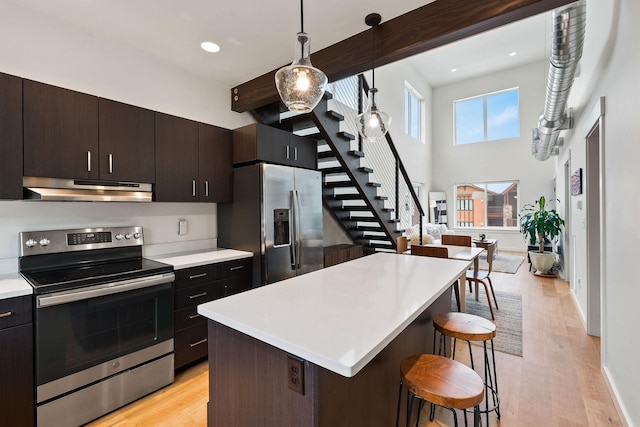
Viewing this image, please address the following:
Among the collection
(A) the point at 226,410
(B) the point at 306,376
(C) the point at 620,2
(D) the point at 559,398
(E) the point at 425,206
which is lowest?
(D) the point at 559,398

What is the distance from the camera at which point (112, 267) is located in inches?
93.1

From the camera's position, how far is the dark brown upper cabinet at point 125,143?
7.70 feet

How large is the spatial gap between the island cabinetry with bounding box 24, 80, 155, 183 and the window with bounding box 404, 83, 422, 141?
739 centimetres

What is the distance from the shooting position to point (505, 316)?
365 centimetres

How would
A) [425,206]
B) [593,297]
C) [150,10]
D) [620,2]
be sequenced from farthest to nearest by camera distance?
1. [425,206]
2. [593,297]
3. [150,10]
4. [620,2]

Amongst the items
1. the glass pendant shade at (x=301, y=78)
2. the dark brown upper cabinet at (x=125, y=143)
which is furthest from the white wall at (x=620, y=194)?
the dark brown upper cabinet at (x=125, y=143)

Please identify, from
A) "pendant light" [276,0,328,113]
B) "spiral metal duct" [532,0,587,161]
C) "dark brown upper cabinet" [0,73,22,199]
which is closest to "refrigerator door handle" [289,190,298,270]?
"pendant light" [276,0,328,113]

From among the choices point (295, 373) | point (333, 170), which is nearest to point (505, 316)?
point (333, 170)

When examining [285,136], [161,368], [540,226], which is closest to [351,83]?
[285,136]

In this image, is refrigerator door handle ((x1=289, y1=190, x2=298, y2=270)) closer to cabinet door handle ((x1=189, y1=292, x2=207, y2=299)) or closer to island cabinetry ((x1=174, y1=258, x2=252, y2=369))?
island cabinetry ((x1=174, y1=258, x2=252, y2=369))

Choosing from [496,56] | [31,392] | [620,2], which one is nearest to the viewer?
[31,392]

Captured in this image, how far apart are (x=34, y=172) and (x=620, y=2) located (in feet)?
13.6

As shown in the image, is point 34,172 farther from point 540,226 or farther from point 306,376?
point 540,226

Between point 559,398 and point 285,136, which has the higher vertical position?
point 285,136
